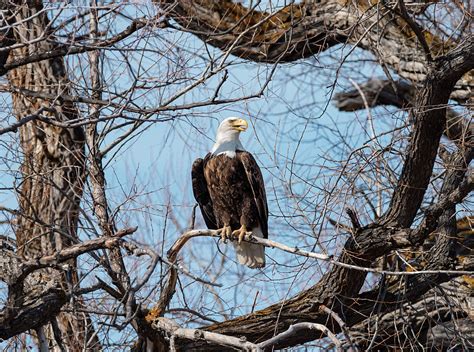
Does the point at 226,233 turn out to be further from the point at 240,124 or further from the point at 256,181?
the point at 240,124

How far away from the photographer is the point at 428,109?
5227 mm

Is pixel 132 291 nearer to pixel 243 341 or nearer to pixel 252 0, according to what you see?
pixel 243 341

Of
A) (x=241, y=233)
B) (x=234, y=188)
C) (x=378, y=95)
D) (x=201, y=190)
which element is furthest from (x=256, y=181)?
(x=378, y=95)

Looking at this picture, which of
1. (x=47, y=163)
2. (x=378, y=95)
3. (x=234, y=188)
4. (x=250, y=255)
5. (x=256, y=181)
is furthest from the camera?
(x=378, y=95)

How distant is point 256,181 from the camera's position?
690 cm

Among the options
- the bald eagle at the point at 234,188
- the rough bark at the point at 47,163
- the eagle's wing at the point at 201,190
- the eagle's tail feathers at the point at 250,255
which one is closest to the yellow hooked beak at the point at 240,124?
the bald eagle at the point at 234,188

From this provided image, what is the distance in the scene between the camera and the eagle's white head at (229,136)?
278 inches

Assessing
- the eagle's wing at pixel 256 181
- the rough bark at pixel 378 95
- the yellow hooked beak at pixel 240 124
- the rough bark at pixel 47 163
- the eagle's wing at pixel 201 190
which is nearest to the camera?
the rough bark at pixel 47 163

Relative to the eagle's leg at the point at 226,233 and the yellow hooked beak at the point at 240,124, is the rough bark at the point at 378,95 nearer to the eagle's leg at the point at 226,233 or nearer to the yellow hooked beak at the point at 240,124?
the yellow hooked beak at the point at 240,124

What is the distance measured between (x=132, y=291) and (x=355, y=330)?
226 cm

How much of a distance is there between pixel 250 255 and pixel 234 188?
56cm

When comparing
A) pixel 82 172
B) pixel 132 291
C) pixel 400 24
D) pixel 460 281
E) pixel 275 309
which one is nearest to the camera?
pixel 132 291

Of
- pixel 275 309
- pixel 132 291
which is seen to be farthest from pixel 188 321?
pixel 132 291

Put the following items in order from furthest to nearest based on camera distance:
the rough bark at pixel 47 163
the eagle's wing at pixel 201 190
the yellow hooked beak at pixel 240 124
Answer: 1. the eagle's wing at pixel 201 190
2. the yellow hooked beak at pixel 240 124
3. the rough bark at pixel 47 163
